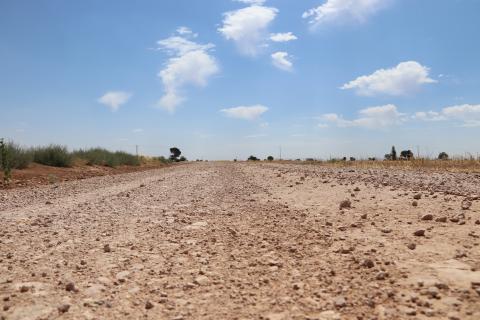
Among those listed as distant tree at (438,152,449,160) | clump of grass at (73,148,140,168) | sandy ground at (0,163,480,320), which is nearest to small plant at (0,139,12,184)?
sandy ground at (0,163,480,320)

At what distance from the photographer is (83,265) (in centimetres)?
383

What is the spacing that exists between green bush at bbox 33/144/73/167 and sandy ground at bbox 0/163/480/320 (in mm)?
20111

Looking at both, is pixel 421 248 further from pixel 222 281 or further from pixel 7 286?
pixel 7 286

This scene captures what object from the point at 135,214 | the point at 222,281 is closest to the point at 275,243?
the point at 222,281

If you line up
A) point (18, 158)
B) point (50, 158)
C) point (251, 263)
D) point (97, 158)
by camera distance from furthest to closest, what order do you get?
point (97, 158) → point (50, 158) → point (18, 158) → point (251, 263)

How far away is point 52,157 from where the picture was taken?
83.7 feet

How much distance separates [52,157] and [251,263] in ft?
81.0

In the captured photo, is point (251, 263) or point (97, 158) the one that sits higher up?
point (97, 158)

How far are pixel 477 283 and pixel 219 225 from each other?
3.26m

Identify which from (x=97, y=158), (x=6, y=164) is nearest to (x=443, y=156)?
(x=6, y=164)

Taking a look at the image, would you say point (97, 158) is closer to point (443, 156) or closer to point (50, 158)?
point (50, 158)

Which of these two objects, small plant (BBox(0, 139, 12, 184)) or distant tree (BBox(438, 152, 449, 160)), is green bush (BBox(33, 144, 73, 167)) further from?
distant tree (BBox(438, 152, 449, 160))

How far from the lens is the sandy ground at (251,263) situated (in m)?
2.81

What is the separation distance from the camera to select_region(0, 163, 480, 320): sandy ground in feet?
9.21
